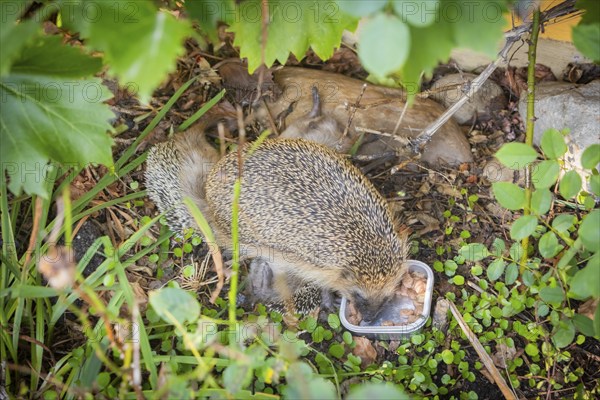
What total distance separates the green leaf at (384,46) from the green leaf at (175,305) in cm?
99

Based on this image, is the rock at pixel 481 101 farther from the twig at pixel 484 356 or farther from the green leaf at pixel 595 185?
the green leaf at pixel 595 185

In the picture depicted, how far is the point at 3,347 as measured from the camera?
310 centimetres

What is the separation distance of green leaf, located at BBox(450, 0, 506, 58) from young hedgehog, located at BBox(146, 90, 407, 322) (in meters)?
1.93

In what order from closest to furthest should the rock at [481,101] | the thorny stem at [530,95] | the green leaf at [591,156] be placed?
the green leaf at [591,156] → the thorny stem at [530,95] → the rock at [481,101]

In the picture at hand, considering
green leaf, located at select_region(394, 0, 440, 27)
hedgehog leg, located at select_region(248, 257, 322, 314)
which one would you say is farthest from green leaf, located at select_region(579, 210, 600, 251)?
hedgehog leg, located at select_region(248, 257, 322, 314)

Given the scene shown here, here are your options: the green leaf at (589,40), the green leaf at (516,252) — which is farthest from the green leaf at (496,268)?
the green leaf at (589,40)

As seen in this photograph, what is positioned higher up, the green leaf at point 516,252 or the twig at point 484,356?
the green leaf at point 516,252

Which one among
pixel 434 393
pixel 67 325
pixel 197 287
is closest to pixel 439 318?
pixel 434 393

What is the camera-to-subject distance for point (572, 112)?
398cm

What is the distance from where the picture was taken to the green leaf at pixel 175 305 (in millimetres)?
1946

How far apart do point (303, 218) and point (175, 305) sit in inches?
75.5

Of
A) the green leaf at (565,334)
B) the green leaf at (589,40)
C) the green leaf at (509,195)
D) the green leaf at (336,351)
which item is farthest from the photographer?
the green leaf at (336,351)

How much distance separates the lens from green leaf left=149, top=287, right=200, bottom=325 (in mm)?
A: 1946

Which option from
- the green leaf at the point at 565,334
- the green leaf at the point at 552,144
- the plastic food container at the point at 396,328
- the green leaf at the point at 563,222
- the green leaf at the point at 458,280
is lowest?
the plastic food container at the point at 396,328
